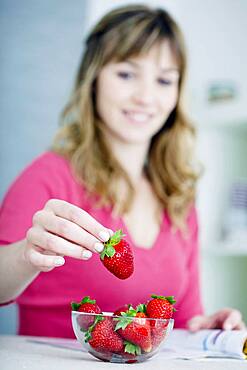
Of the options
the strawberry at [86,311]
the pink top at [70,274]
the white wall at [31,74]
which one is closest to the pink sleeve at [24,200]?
the pink top at [70,274]

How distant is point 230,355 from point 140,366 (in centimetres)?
24

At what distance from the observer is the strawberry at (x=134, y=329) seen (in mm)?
722

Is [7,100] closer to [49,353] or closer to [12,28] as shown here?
[12,28]

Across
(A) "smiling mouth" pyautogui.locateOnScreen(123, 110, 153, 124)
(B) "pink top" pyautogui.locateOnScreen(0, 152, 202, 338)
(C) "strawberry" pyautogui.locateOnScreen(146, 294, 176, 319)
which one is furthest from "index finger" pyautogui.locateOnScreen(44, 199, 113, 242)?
(A) "smiling mouth" pyautogui.locateOnScreen(123, 110, 153, 124)

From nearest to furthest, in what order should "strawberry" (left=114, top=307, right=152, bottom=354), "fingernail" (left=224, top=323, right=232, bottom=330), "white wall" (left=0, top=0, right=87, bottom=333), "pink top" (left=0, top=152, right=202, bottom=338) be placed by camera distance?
"strawberry" (left=114, top=307, right=152, bottom=354) < "fingernail" (left=224, top=323, right=232, bottom=330) < "pink top" (left=0, top=152, right=202, bottom=338) < "white wall" (left=0, top=0, right=87, bottom=333)

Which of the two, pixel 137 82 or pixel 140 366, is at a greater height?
pixel 137 82

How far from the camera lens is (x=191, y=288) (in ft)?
4.87

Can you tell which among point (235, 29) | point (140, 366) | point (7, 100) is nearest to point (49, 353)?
point (140, 366)

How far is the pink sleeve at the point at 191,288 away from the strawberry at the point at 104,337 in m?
0.67

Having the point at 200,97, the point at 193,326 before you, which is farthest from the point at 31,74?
the point at 193,326

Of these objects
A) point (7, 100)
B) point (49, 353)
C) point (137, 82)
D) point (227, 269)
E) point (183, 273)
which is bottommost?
point (227, 269)

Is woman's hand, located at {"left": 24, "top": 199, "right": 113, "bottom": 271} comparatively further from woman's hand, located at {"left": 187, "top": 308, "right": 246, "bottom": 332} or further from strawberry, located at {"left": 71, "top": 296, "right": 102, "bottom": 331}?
woman's hand, located at {"left": 187, "top": 308, "right": 246, "bottom": 332}

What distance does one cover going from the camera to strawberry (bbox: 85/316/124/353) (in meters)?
0.73

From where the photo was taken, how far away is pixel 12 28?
201cm
